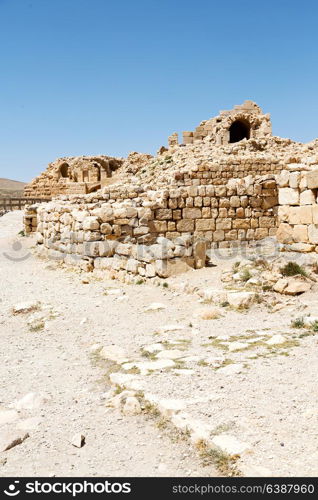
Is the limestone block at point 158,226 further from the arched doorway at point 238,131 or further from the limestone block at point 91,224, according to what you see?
the arched doorway at point 238,131

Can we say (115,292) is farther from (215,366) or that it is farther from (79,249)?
(215,366)

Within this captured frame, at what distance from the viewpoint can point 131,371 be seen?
405cm

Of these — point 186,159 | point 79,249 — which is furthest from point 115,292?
point 186,159

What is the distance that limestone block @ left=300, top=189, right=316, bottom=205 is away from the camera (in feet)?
22.7

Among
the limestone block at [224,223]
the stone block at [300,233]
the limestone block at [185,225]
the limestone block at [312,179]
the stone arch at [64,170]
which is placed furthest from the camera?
the stone arch at [64,170]

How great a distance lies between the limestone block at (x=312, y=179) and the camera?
6.75m

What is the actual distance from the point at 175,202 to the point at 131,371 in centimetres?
522

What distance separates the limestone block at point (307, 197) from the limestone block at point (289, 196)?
101 millimetres

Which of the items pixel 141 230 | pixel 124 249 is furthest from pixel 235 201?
pixel 124 249

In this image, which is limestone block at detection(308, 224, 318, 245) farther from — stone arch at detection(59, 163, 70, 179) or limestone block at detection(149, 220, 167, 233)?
stone arch at detection(59, 163, 70, 179)

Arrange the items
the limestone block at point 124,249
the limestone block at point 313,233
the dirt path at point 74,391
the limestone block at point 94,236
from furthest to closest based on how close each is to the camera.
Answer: the limestone block at point 94,236 → the limestone block at point 124,249 → the limestone block at point 313,233 → the dirt path at point 74,391

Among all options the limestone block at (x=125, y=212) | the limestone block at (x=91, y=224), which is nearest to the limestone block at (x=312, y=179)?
the limestone block at (x=125, y=212)

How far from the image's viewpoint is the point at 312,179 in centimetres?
683

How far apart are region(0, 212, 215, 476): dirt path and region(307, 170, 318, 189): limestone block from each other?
284cm
